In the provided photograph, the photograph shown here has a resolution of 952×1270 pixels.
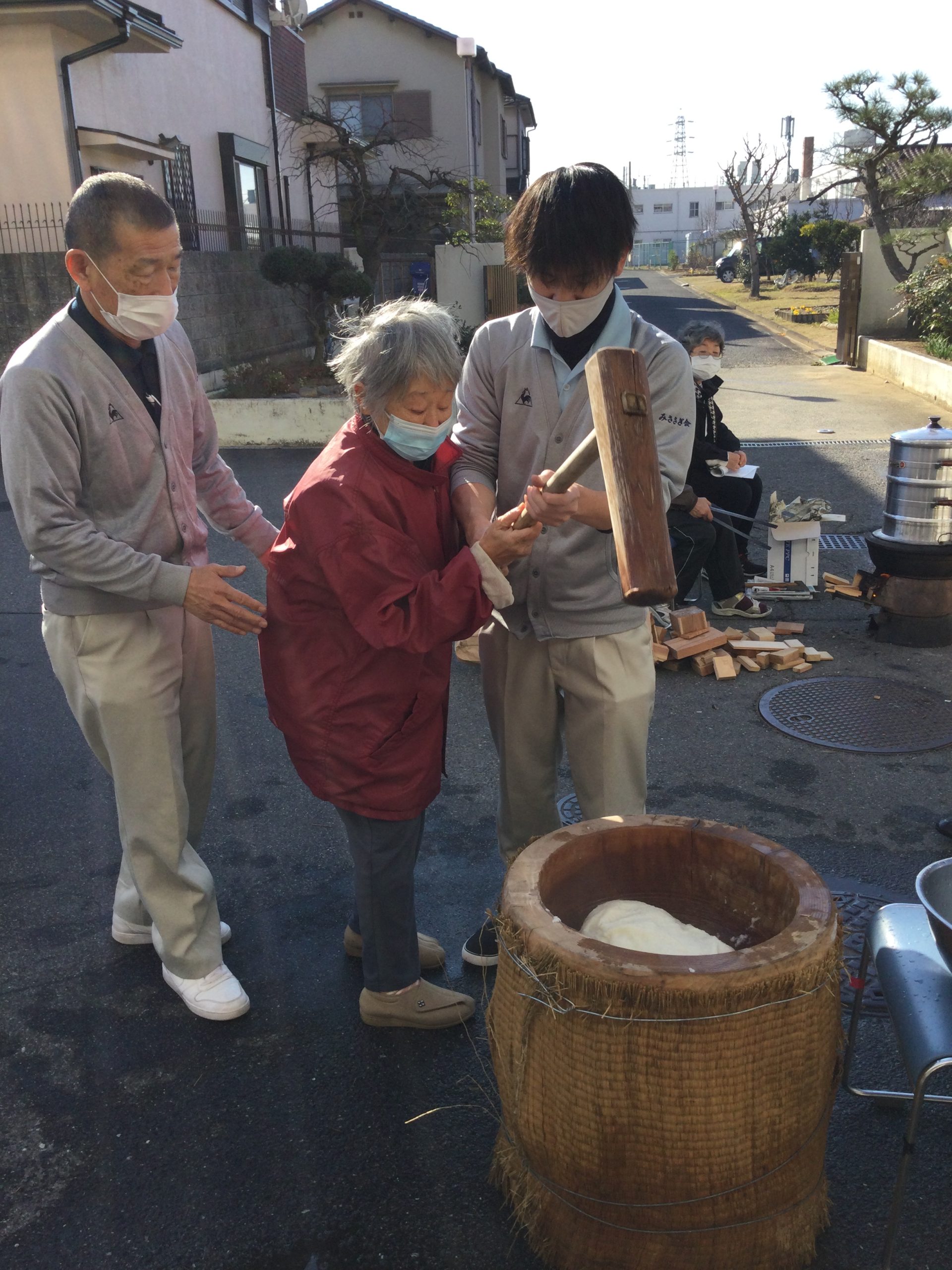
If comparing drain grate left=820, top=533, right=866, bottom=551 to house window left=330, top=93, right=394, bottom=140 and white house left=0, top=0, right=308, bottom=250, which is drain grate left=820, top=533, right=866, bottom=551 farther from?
house window left=330, top=93, right=394, bottom=140

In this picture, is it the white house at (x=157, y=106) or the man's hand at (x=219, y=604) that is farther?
the white house at (x=157, y=106)

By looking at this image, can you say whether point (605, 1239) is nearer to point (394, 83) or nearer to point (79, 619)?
point (79, 619)

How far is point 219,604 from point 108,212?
961 millimetres

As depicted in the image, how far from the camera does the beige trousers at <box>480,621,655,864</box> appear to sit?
2.75 meters

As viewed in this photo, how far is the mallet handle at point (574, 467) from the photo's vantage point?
1.91 metres

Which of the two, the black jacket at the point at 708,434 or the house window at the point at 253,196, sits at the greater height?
the house window at the point at 253,196

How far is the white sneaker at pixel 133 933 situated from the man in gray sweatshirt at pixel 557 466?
108 centimetres

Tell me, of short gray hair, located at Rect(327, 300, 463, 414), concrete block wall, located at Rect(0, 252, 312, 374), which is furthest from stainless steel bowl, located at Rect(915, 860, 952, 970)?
concrete block wall, located at Rect(0, 252, 312, 374)

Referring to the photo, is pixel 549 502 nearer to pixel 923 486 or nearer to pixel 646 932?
pixel 646 932

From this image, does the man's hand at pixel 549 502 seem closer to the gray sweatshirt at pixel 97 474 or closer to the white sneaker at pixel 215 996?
the gray sweatshirt at pixel 97 474

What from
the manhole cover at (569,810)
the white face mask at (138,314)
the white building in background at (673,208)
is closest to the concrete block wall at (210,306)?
the manhole cover at (569,810)

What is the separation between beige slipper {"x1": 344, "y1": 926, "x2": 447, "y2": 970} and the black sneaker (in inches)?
3.2

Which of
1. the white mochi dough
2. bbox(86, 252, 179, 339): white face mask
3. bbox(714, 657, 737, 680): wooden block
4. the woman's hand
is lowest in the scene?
bbox(714, 657, 737, 680): wooden block

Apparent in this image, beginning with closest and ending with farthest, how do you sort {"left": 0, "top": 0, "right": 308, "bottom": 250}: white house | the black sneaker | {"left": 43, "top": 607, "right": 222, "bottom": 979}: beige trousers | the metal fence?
{"left": 43, "top": 607, "right": 222, "bottom": 979}: beige trousers, the black sneaker, {"left": 0, "top": 0, "right": 308, "bottom": 250}: white house, the metal fence
